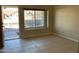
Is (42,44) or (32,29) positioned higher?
(32,29)

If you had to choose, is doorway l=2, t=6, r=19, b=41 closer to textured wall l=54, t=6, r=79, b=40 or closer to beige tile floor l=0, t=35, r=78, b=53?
beige tile floor l=0, t=35, r=78, b=53

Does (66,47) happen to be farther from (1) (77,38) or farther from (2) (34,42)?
(2) (34,42)

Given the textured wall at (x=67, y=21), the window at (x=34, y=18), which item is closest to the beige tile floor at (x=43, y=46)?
the textured wall at (x=67, y=21)

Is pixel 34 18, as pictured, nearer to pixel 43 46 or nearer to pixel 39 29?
Result: pixel 39 29

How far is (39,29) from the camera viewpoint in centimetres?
195

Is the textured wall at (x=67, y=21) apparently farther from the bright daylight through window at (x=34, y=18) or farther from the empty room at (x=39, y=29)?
the bright daylight through window at (x=34, y=18)

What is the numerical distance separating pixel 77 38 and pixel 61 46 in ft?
0.90

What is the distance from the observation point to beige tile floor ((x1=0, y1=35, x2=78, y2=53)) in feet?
6.22

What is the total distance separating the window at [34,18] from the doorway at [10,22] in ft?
0.49

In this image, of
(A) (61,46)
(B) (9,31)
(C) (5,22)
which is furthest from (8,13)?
(A) (61,46)

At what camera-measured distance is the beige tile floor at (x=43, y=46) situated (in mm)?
1896

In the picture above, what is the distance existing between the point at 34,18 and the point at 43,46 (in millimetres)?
463
